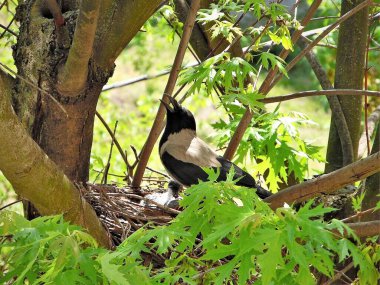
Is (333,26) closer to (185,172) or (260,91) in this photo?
(260,91)

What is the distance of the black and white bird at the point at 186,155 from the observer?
522cm

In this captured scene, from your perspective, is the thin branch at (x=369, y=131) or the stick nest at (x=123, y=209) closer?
the stick nest at (x=123, y=209)

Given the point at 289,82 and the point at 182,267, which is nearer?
the point at 182,267

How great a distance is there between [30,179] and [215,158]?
2522mm

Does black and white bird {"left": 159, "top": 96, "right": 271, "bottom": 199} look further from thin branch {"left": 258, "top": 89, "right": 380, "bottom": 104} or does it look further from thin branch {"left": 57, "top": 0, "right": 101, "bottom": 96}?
thin branch {"left": 57, "top": 0, "right": 101, "bottom": 96}

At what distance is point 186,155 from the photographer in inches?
230

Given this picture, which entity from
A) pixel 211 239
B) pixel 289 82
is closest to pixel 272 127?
pixel 211 239

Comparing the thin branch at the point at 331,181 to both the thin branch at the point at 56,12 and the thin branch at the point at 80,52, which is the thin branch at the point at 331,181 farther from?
the thin branch at the point at 56,12

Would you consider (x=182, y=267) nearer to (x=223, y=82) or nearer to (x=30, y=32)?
(x=223, y=82)

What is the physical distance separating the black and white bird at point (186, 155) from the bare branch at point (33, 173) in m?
1.76

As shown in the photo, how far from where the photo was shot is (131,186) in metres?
5.05

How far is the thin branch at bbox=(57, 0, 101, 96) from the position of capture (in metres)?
3.37

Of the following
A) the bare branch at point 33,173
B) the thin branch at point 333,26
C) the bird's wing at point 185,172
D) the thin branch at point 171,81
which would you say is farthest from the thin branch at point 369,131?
the bare branch at point 33,173

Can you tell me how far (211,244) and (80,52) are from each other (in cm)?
123
